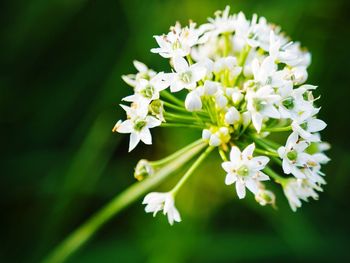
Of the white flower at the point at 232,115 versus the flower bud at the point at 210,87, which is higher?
the flower bud at the point at 210,87

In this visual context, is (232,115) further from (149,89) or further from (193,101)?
(149,89)

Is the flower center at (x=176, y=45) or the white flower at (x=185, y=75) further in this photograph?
the flower center at (x=176, y=45)

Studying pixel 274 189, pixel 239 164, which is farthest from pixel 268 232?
pixel 239 164

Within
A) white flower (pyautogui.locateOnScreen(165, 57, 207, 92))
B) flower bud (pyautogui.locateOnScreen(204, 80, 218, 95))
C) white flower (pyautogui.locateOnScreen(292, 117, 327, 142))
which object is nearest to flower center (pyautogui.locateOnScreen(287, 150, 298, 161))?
white flower (pyautogui.locateOnScreen(292, 117, 327, 142))

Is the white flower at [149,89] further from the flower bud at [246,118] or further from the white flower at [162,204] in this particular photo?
the white flower at [162,204]

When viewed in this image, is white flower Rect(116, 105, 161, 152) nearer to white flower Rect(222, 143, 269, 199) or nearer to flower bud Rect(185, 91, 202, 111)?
flower bud Rect(185, 91, 202, 111)

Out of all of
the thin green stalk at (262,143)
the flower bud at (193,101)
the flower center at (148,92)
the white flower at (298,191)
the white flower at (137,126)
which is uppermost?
the flower center at (148,92)

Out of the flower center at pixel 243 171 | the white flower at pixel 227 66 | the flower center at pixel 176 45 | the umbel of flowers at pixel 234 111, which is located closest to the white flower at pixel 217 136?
the umbel of flowers at pixel 234 111

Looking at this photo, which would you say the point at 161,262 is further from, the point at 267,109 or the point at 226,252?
the point at 267,109
